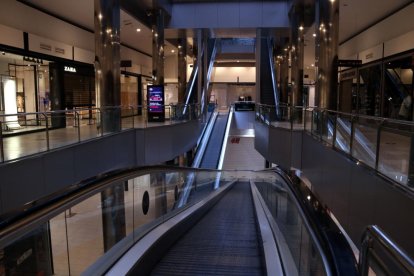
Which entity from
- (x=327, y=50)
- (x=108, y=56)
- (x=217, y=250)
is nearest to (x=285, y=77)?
(x=327, y=50)

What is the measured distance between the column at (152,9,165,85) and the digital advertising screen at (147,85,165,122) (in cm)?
199

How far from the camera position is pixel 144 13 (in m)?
16.0

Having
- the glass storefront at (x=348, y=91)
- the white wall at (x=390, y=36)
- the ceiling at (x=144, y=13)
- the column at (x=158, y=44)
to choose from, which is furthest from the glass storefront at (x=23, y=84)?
the glass storefront at (x=348, y=91)

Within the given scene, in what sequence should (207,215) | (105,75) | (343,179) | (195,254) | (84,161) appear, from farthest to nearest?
(105,75), (84,161), (343,179), (207,215), (195,254)

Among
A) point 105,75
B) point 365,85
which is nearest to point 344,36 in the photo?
point 365,85

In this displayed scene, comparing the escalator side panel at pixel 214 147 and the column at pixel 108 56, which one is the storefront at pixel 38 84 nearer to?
the column at pixel 108 56

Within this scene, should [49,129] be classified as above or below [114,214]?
above

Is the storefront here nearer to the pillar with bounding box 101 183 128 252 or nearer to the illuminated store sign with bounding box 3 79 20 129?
the illuminated store sign with bounding box 3 79 20 129

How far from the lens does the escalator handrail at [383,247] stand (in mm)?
1103

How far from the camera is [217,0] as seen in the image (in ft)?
55.0

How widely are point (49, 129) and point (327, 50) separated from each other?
7812 millimetres

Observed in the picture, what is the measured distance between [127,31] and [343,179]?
15.3m

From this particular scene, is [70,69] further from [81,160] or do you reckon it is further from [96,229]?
[96,229]

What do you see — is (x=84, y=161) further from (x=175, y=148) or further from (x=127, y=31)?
(x=127, y=31)
